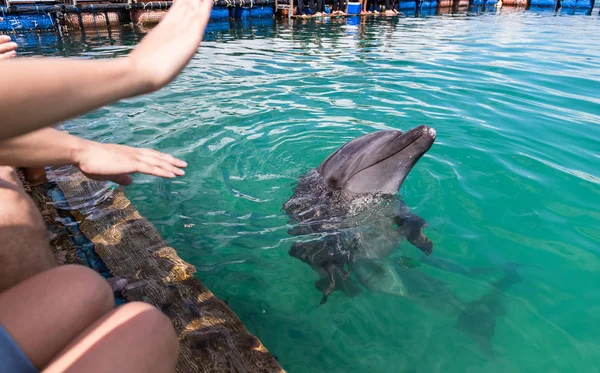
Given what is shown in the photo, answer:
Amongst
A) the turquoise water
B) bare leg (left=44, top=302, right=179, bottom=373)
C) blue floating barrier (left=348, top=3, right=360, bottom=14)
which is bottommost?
the turquoise water

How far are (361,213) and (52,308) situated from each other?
2.96 m

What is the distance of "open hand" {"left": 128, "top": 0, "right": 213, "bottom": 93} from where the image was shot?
1.18 meters

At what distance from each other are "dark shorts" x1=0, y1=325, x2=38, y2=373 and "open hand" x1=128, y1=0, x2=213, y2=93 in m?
0.92

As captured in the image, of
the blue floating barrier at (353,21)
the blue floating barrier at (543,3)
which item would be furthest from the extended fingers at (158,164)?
the blue floating barrier at (543,3)

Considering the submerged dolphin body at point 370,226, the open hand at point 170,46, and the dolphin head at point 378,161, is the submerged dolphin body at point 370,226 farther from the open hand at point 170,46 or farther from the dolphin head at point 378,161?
the open hand at point 170,46

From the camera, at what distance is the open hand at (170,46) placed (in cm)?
118

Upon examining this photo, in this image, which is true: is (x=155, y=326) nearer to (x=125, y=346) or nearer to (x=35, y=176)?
(x=125, y=346)

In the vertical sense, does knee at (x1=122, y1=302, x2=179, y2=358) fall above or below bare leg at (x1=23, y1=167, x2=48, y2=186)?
above

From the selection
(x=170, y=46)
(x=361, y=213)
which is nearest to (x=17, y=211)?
(x=170, y=46)

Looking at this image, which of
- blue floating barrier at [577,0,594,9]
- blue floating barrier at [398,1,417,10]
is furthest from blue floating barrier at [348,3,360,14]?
blue floating barrier at [577,0,594,9]

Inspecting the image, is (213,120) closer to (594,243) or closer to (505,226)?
(505,226)

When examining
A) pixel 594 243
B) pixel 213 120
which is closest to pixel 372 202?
pixel 594 243

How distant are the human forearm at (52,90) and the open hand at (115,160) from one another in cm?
93

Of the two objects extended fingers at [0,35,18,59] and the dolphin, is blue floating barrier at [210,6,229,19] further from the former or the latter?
the dolphin
